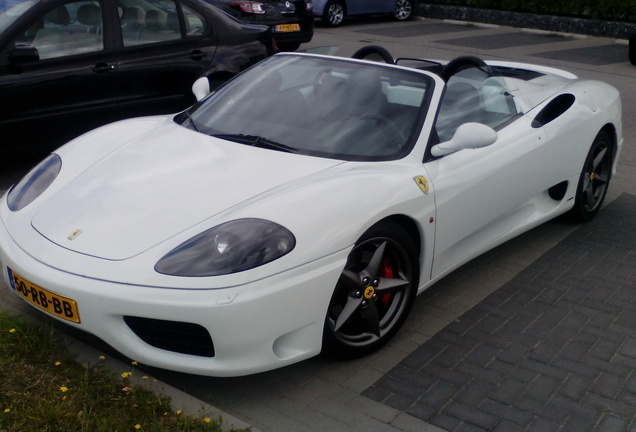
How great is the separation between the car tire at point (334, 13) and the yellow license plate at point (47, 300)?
1447 cm

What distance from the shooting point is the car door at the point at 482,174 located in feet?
14.2

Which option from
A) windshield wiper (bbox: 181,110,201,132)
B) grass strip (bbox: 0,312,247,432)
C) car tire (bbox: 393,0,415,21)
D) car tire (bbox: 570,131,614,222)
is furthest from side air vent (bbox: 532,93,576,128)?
car tire (bbox: 393,0,415,21)

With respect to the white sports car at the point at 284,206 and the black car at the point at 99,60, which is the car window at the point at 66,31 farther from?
the white sports car at the point at 284,206

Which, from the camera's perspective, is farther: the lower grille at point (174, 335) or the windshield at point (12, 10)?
the windshield at point (12, 10)

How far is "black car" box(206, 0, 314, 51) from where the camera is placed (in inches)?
510

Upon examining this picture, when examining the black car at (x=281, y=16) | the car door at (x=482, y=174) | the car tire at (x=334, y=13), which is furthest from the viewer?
the car tire at (x=334, y=13)

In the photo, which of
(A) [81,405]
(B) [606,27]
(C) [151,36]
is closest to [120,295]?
(A) [81,405]

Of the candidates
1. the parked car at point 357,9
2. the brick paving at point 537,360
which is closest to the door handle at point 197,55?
the brick paving at point 537,360

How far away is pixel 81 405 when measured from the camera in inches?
132

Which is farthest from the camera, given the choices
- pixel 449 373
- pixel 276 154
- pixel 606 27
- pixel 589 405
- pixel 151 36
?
pixel 606 27

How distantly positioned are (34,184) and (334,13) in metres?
14.2

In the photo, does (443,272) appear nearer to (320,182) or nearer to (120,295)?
(320,182)

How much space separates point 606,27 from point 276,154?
46.5 feet

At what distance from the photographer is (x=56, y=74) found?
6621 millimetres
